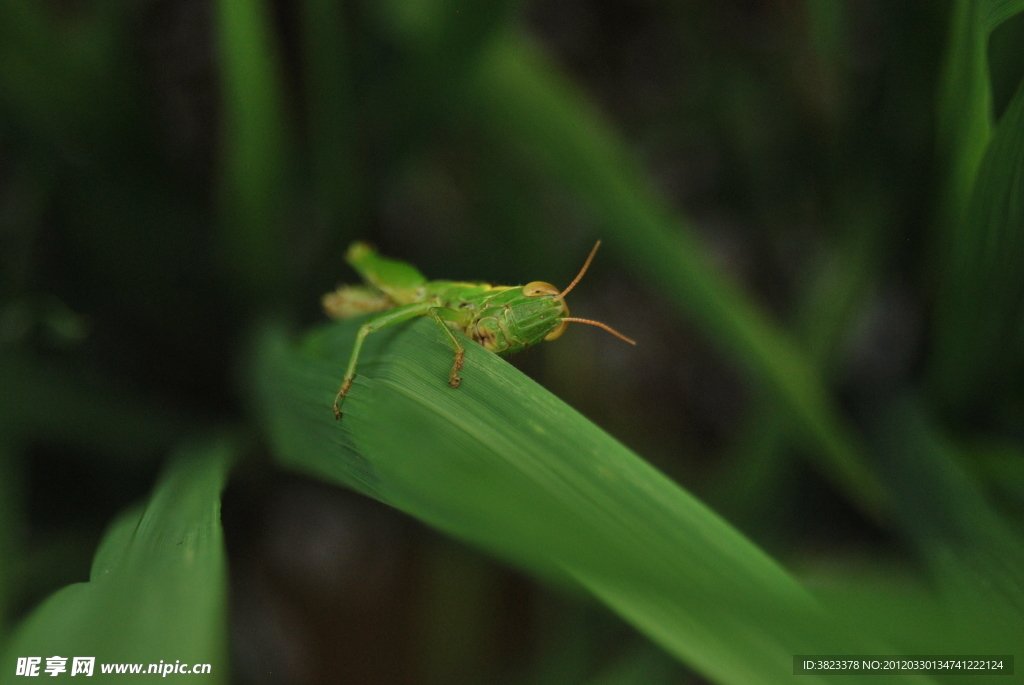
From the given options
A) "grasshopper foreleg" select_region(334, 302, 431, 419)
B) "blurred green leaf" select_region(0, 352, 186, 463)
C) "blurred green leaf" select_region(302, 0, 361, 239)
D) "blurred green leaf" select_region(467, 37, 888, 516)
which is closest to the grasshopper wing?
"blurred green leaf" select_region(302, 0, 361, 239)

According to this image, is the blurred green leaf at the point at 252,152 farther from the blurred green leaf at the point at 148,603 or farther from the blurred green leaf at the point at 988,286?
the blurred green leaf at the point at 988,286

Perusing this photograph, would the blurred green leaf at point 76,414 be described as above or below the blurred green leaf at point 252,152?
below

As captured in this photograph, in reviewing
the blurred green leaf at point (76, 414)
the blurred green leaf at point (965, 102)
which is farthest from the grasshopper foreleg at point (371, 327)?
the blurred green leaf at point (965, 102)

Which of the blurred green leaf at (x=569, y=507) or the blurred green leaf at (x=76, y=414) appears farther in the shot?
the blurred green leaf at (x=76, y=414)

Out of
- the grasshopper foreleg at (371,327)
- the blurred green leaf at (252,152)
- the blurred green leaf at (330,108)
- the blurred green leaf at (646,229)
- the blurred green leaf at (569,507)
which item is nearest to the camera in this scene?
the blurred green leaf at (569,507)

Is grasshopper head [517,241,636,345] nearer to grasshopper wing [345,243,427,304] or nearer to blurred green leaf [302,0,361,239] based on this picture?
grasshopper wing [345,243,427,304]

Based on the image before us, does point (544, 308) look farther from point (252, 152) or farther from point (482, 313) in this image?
point (252, 152)

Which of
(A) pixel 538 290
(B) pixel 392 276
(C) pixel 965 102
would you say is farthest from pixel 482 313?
(C) pixel 965 102
